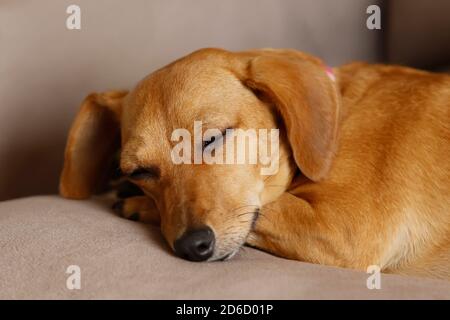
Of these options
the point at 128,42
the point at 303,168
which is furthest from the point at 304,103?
Result: the point at 128,42

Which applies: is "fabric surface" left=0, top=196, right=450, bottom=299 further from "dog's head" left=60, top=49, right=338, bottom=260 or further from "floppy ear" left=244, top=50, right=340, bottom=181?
"floppy ear" left=244, top=50, right=340, bottom=181

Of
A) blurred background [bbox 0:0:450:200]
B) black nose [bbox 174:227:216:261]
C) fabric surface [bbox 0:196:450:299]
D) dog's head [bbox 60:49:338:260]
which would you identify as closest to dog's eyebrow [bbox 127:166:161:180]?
dog's head [bbox 60:49:338:260]

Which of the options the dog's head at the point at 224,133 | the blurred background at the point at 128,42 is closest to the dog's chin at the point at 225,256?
the dog's head at the point at 224,133

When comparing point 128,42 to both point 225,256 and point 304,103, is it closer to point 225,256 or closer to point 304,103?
point 304,103

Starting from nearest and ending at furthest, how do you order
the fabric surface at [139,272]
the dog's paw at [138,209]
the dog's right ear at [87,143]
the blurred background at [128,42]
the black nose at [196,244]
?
1. the fabric surface at [139,272]
2. the black nose at [196,244]
3. the dog's paw at [138,209]
4. the dog's right ear at [87,143]
5. the blurred background at [128,42]

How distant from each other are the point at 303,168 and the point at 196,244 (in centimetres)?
40

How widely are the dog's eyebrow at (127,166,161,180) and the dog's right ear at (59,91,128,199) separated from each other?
12.5 inches

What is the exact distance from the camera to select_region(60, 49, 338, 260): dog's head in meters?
1.50

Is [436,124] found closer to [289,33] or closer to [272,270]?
[272,270]

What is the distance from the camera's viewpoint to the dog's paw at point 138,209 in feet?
5.69

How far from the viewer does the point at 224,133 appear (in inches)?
63.2

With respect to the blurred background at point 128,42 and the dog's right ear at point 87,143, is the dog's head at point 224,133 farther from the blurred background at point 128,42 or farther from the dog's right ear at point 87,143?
the blurred background at point 128,42

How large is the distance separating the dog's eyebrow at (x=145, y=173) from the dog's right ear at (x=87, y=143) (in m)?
0.32

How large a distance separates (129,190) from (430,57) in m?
1.28
